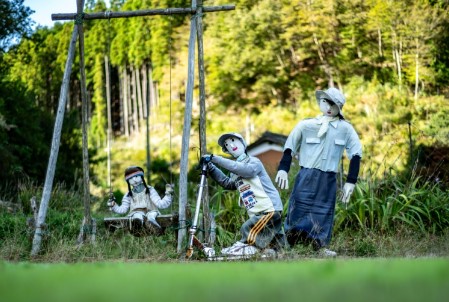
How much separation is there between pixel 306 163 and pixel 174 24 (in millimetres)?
36606

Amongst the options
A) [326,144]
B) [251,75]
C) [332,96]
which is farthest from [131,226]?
[251,75]

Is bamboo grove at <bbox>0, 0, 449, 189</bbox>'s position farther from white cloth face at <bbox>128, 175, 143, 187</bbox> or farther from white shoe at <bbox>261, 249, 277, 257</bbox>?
white shoe at <bbox>261, 249, 277, 257</bbox>

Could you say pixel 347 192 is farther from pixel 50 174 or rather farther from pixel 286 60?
pixel 286 60

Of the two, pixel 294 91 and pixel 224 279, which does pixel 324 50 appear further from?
pixel 224 279

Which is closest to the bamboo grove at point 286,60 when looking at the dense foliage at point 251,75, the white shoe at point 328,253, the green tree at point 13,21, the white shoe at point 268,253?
the dense foliage at point 251,75

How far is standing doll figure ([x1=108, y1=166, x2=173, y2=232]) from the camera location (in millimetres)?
8695

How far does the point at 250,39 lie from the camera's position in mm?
39062

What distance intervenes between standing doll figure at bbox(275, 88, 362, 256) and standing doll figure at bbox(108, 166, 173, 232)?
1367 mm

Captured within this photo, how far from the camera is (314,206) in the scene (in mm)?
8594

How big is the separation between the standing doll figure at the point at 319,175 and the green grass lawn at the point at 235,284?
4.28 m

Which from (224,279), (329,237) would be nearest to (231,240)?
(329,237)

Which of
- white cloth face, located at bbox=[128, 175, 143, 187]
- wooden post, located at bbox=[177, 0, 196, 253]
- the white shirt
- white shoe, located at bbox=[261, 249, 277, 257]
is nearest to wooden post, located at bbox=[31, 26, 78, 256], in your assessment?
white cloth face, located at bbox=[128, 175, 143, 187]

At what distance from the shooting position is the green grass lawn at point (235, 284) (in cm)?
306

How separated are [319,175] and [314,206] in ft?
1.12
